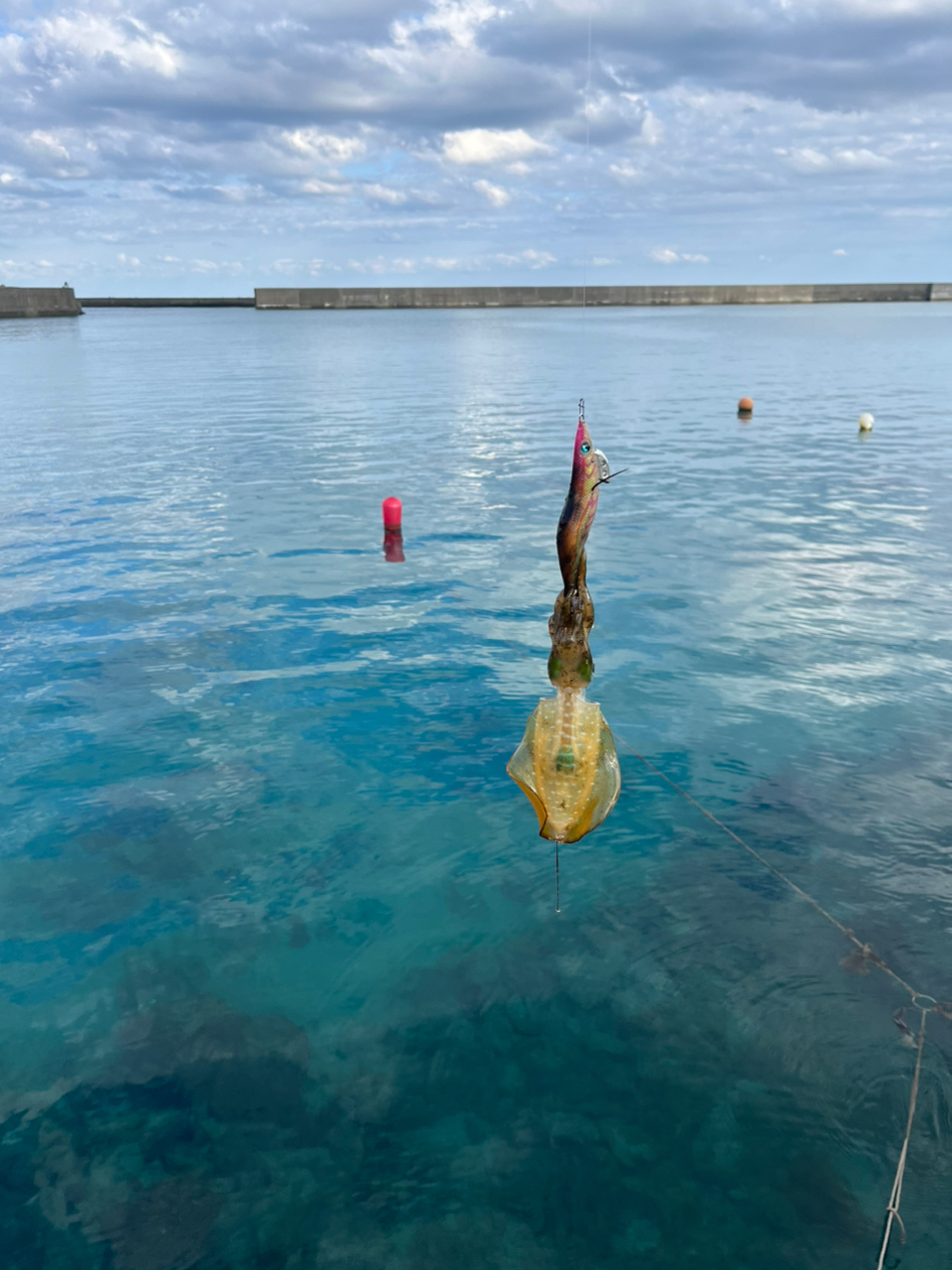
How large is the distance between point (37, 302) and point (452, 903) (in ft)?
551

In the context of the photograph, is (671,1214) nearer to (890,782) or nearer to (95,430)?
(890,782)

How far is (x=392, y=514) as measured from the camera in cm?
2197

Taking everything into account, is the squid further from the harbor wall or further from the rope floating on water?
the harbor wall

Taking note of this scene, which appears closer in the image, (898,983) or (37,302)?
(898,983)

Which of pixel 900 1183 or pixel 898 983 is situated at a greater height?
pixel 898 983

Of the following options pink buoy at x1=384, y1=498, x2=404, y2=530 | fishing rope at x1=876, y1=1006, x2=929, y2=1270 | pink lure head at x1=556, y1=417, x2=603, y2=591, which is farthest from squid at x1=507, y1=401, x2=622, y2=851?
pink buoy at x1=384, y1=498, x2=404, y2=530

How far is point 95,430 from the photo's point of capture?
37.9m

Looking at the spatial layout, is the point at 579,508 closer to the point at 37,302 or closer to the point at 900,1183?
the point at 900,1183

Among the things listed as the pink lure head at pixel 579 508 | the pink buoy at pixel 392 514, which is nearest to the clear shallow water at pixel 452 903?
the pink buoy at pixel 392 514

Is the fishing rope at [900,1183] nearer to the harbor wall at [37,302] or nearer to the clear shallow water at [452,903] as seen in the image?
the clear shallow water at [452,903]

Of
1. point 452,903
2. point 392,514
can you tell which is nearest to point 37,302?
point 392,514

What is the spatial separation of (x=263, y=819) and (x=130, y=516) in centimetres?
1577

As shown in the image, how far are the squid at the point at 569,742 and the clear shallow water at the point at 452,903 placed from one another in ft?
5.73

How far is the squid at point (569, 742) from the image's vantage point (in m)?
6.92
